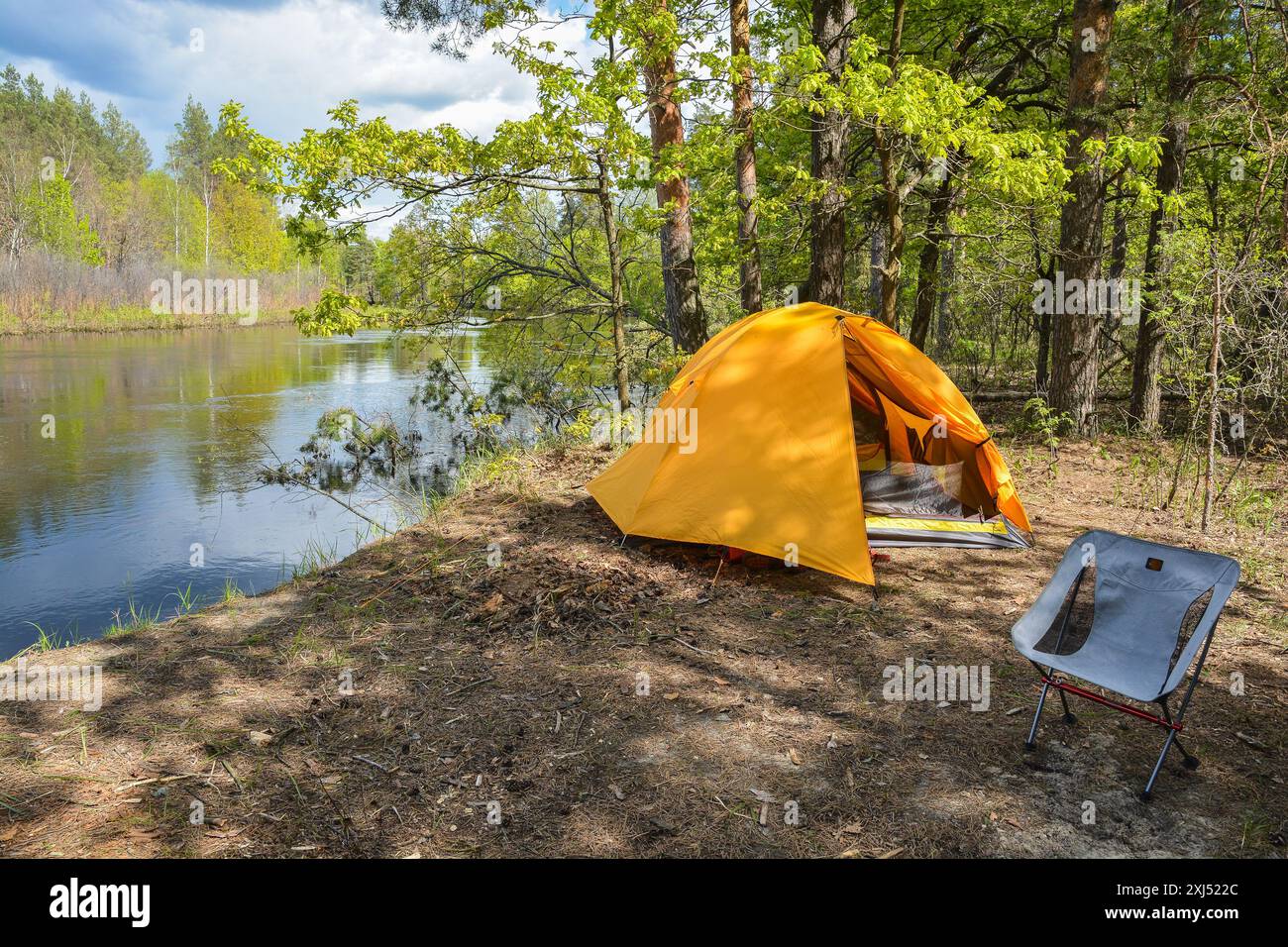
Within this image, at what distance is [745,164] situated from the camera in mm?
9234

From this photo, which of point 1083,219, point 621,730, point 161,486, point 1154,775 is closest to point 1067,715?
point 1154,775

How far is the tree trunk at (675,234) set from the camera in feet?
26.1

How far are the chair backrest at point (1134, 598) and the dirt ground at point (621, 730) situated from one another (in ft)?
1.10

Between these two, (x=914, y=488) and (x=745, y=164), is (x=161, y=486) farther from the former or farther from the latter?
(x=914, y=488)

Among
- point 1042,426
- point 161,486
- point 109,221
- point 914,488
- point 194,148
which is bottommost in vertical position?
point 161,486

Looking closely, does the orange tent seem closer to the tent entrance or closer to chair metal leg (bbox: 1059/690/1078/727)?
the tent entrance

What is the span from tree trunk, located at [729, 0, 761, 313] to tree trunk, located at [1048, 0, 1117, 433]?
307 centimetres

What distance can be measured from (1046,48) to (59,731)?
11542 mm

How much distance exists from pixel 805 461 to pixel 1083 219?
5.31m

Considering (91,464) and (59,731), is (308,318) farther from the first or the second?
(91,464)

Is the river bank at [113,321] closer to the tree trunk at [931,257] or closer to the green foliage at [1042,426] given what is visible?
the tree trunk at [931,257]

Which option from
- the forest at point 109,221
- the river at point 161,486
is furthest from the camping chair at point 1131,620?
the forest at point 109,221
